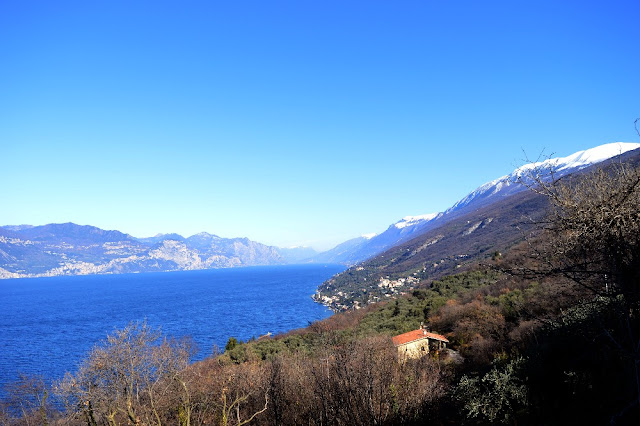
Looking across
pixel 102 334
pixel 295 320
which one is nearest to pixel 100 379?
pixel 102 334

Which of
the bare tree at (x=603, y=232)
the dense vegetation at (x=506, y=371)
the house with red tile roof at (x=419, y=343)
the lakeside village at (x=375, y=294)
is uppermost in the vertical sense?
the bare tree at (x=603, y=232)

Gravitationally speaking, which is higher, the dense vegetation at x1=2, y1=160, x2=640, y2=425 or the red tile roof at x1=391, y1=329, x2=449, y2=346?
the dense vegetation at x1=2, y1=160, x2=640, y2=425

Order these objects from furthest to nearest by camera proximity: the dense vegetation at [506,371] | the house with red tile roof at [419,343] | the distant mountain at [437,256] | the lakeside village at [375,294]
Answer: the distant mountain at [437,256] → the lakeside village at [375,294] → the house with red tile roof at [419,343] → the dense vegetation at [506,371]

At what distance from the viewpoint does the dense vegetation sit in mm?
4742

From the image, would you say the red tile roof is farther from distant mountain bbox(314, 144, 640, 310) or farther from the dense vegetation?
distant mountain bbox(314, 144, 640, 310)

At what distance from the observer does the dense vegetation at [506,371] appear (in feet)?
15.6

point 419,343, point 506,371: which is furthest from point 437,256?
point 506,371

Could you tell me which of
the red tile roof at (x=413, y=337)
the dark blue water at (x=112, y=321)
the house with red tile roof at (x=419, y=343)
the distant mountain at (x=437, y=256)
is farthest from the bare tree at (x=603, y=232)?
the distant mountain at (x=437, y=256)

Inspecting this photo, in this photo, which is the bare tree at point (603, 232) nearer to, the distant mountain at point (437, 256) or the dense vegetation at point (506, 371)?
the dense vegetation at point (506, 371)

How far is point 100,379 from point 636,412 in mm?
21698

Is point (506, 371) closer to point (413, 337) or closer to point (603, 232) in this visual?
point (603, 232)

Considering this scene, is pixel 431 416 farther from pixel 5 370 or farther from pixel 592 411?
pixel 5 370

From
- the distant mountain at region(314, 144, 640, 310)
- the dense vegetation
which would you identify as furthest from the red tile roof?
the distant mountain at region(314, 144, 640, 310)

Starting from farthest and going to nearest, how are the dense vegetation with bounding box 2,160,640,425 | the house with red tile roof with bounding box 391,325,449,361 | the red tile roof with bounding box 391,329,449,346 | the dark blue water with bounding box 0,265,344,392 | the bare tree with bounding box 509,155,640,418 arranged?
the dark blue water with bounding box 0,265,344,392 < the red tile roof with bounding box 391,329,449,346 < the house with red tile roof with bounding box 391,325,449,361 < the dense vegetation with bounding box 2,160,640,425 < the bare tree with bounding box 509,155,640,418
